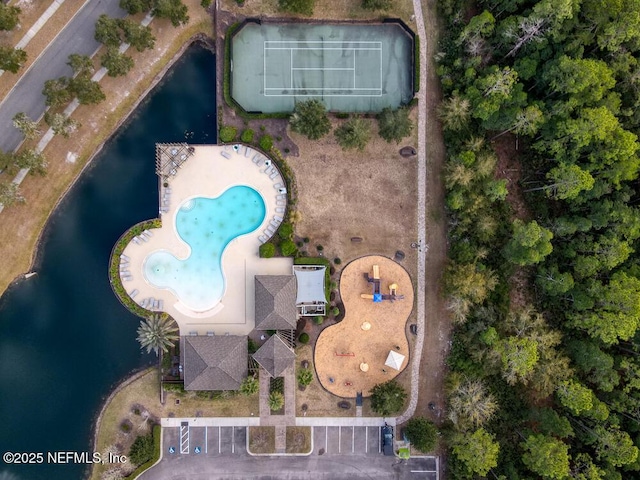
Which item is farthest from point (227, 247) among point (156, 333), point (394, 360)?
point (394, 360)

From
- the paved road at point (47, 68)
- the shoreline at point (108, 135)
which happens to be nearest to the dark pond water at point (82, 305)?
the shoreline at point (108, 135)

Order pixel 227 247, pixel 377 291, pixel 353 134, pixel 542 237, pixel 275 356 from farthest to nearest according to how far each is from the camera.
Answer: pixel 227 247 < pixel 377 291 < pixel 275 356 < pixel 353 134 < pixel 542 237

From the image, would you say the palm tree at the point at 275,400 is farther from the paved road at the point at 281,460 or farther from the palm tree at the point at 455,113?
the palm tree at the point at 455,113

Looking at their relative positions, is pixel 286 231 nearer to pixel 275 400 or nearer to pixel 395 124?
pixel 395 124

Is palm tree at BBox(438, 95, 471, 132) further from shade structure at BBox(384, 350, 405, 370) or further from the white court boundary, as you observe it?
shade structure at BBox(384, 350, 405, 370)

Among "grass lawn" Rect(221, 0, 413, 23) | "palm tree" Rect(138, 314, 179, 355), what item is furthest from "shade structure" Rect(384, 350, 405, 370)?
"grass lawn" Rect(221, 0, 413, 23)

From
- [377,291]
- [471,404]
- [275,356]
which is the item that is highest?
[377,291]
